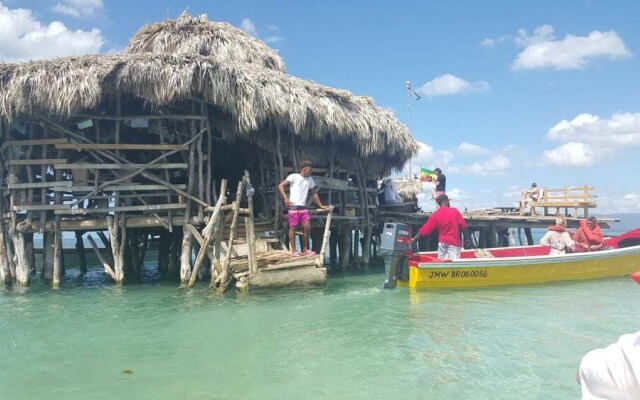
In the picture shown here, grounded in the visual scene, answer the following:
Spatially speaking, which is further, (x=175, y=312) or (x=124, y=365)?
(x=175, y=312)

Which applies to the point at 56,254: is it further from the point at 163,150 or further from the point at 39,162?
the point at 163,150

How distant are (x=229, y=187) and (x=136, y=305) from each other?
6177 millimetres

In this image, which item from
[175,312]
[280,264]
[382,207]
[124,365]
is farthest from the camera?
[382,207]

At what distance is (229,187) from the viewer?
582 inches

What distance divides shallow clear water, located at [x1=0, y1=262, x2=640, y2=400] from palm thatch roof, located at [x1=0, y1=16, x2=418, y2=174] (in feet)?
11.8

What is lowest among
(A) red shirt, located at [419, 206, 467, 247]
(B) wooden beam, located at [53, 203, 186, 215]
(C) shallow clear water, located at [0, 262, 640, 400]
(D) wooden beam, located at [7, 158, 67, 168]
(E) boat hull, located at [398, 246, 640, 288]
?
(C) shallow clear water, located at [0, 262, 640, 400]

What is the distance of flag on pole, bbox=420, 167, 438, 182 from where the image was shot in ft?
62.1

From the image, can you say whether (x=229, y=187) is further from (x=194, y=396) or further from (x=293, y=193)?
(x=194, y=396)

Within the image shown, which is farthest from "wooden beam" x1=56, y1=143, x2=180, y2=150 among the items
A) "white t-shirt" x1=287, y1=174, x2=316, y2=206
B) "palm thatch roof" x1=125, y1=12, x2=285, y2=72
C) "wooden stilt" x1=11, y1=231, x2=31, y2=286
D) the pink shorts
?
"palm thatch roof" x1=125, y1=12, x2=285, y2=72

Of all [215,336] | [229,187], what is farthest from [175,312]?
[229,187]

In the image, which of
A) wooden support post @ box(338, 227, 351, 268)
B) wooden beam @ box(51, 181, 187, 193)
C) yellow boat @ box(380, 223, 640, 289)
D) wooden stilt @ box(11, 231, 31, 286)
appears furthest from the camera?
wooden support post @ box(338, 227, 351, 268)

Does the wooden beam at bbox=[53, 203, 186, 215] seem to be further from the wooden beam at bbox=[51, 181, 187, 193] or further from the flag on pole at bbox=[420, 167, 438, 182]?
the flag on pole at bbox=[420, 167, 438, 182]

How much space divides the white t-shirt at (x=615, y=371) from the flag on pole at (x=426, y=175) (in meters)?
17.0

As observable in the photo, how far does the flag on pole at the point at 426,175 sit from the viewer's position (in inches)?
745
